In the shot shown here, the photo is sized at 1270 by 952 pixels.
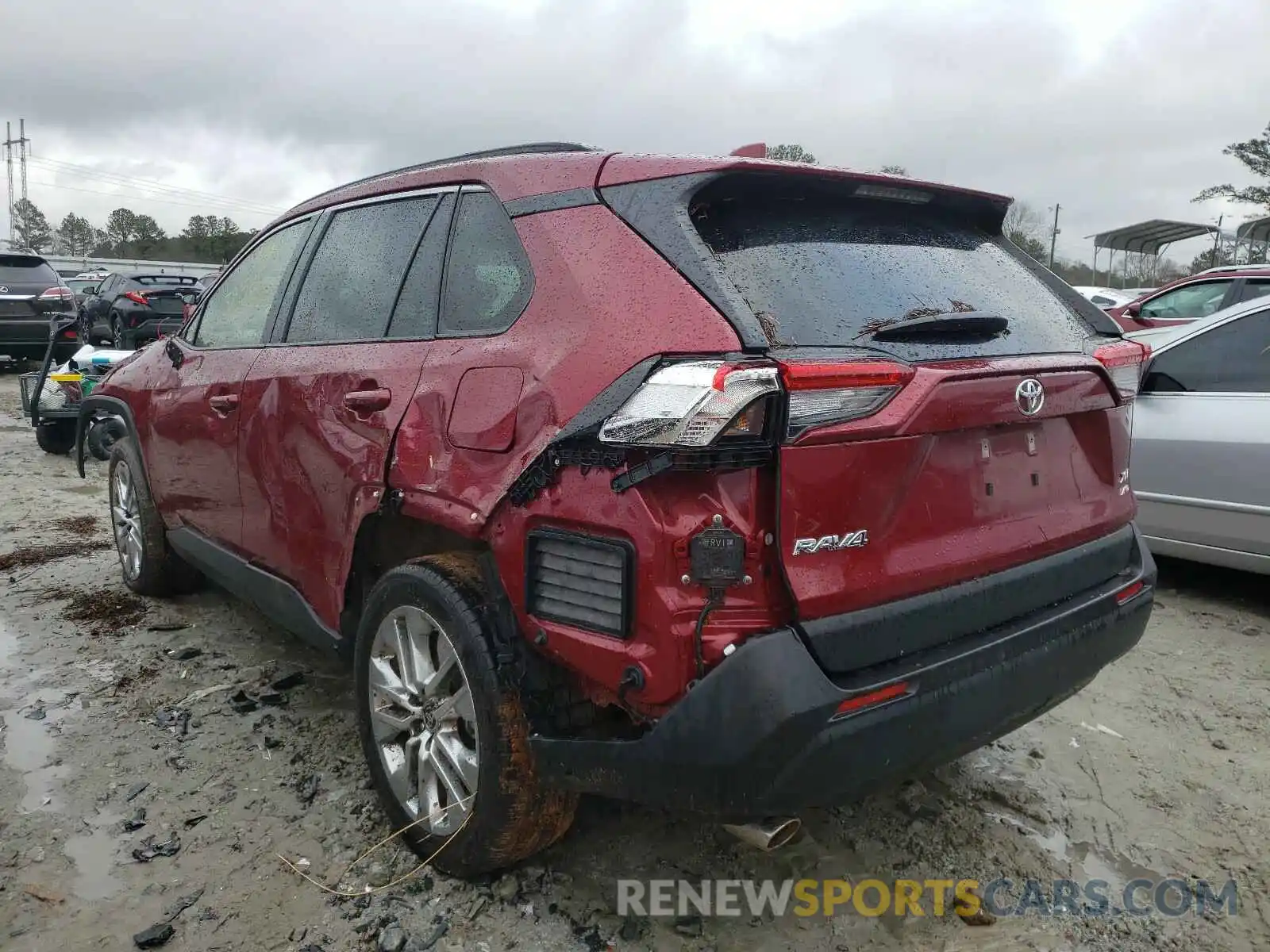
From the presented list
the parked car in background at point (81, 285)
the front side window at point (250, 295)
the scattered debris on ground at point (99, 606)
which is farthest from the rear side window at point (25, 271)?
the front side window at point (250, 295)

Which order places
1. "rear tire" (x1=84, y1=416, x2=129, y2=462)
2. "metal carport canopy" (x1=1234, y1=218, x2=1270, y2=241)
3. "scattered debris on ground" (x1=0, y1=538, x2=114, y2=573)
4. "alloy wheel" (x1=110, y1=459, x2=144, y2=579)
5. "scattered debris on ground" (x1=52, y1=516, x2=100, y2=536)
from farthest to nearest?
"metal carport canopy" (x1=1234, y1=218, x2=1270, y2=241), "scattered debris on ground" (x1=52, y1=516, x2=100, y2=536), "scattered debris on ground" (x1=0, y1=538, x2=114, y2=573), "rear tire" (x1=84, y1=416, x2=129, y2=462), "alloy wheel" (x1=110, y1=459, x2=144, y2=579)

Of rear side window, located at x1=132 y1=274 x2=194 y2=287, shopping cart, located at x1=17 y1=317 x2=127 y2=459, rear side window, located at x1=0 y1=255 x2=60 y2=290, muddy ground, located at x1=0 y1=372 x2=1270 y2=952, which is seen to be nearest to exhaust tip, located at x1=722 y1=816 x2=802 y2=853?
muddy ground, located at x1=0 y1=372 x2=1270 y2=952

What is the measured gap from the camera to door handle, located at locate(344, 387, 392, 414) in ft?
8.55

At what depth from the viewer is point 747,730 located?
5.93 ft

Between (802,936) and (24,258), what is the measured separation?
15.7 m

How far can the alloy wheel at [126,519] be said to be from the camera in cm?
465

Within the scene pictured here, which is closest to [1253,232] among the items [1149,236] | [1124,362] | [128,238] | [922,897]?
[1149,236]

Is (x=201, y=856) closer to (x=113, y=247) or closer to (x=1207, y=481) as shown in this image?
(x=1207, y=481)

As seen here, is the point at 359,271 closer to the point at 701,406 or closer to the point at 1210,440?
the point at 701,406

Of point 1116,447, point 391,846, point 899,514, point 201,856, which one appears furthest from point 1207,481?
point 201,856

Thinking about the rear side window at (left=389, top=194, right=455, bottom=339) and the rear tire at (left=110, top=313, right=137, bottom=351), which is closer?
the rear side window at (left=389, top=194, right=455, bottom=339)

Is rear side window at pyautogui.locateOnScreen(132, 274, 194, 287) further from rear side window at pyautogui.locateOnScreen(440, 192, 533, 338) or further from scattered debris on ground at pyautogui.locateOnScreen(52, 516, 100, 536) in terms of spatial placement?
rear side window at pyautogui.locateOnScreen(440, 192, 533, 338)

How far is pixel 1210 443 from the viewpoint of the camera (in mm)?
4461

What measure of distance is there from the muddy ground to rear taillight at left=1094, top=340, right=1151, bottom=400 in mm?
1300
